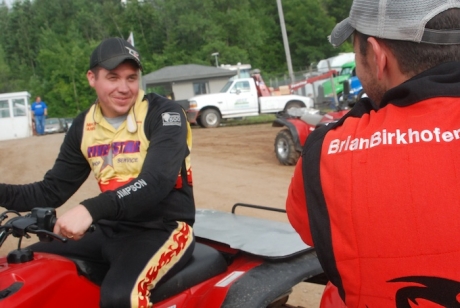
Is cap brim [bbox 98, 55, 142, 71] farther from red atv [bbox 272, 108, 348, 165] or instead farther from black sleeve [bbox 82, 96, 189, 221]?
red atv [bbox 272, 108, 348, 165]

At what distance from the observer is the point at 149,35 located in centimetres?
6322

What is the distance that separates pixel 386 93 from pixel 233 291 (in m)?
1.44

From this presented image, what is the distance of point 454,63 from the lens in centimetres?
143

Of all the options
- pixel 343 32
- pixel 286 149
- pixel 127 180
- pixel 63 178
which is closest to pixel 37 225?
pixel 127 180

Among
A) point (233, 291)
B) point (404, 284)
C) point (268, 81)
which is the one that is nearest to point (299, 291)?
point (233, 291)

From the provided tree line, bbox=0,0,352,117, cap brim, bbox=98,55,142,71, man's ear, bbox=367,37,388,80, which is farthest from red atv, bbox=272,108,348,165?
tree line, bbox=0,0,352,117

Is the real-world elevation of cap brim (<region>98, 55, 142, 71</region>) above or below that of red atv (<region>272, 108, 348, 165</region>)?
above

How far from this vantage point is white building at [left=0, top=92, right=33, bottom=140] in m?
29.8

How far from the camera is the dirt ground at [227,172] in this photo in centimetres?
787

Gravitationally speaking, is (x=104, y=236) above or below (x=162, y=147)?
below

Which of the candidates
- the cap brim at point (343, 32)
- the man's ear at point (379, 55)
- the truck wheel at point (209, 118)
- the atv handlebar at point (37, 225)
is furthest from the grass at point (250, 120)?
the man's ear at point (379, 55)

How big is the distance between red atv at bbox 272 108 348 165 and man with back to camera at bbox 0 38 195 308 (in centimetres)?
777

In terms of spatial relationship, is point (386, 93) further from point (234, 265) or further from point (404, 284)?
point (234, 265)

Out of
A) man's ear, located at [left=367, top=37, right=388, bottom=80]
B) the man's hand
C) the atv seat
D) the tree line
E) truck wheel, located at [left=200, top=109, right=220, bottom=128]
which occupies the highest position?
the tree line
